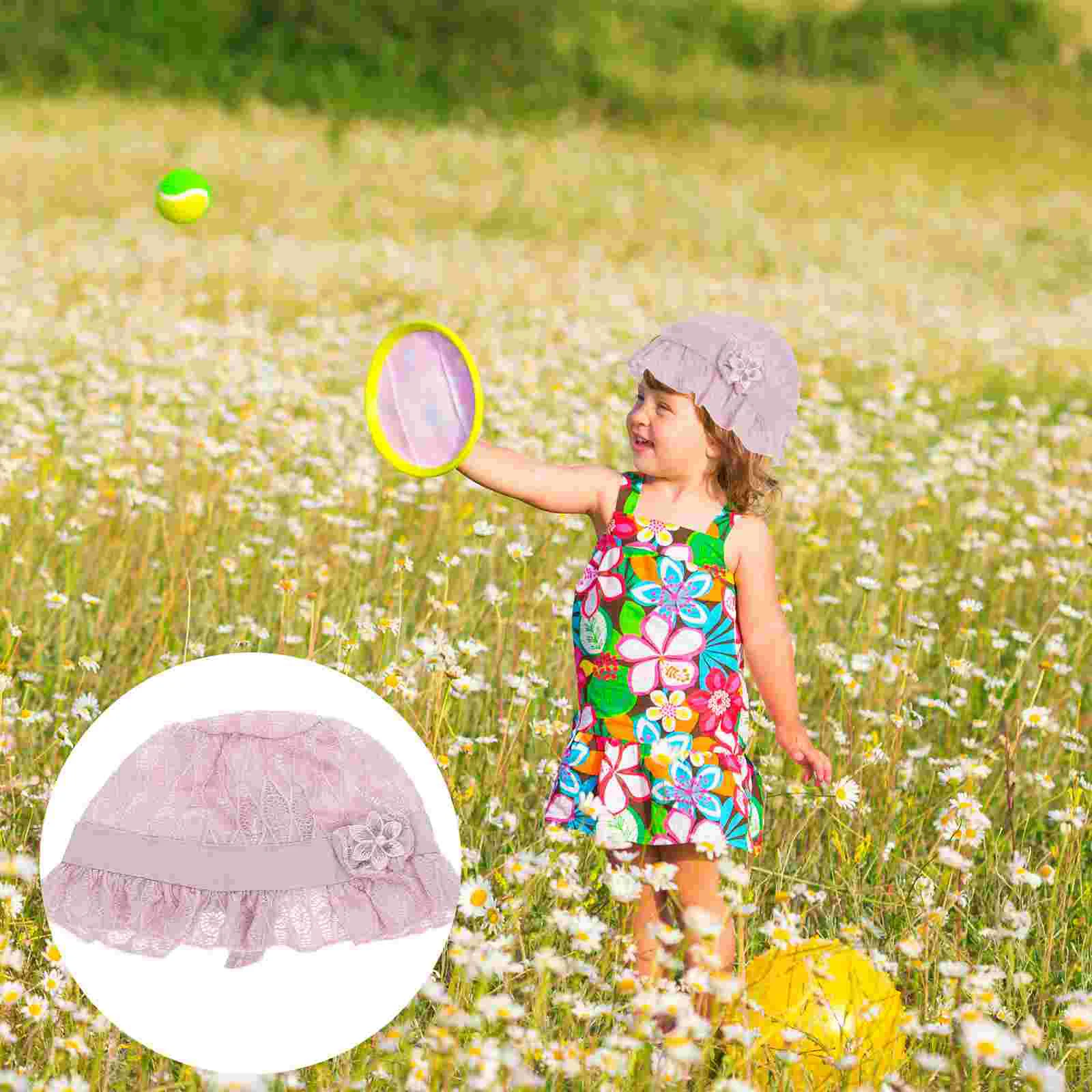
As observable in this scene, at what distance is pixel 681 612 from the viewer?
337cm

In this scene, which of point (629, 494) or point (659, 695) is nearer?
point (659, 695)

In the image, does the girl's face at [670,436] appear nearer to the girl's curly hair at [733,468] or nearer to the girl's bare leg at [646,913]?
the girl's curly hair at [733,468]

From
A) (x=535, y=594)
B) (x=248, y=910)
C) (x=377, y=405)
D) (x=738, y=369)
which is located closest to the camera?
(x=248, y=910)

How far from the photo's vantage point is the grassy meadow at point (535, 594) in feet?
9.07

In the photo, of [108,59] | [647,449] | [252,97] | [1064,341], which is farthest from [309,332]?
[108,59]

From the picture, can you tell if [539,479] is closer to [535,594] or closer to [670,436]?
[670,436]

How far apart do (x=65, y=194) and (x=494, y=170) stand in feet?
21.9

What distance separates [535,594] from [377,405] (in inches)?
65.6

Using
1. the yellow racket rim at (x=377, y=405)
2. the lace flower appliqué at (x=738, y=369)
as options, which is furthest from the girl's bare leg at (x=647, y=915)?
the lace flower appliqué at (x=738, y=369)

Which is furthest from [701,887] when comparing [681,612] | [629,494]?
[629,494]

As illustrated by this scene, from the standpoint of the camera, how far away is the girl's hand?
3484 millimetres

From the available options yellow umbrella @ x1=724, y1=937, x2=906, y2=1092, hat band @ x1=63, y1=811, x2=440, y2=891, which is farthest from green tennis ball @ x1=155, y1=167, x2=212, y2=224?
yellow umbrella @ x1=724, y1=937, x2=906, y2=1092

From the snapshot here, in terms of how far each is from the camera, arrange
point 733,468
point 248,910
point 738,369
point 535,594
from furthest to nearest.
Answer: point 535,594
point 733,468
point 738,369
point 248,910

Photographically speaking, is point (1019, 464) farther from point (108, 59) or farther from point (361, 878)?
point (108, 59)
